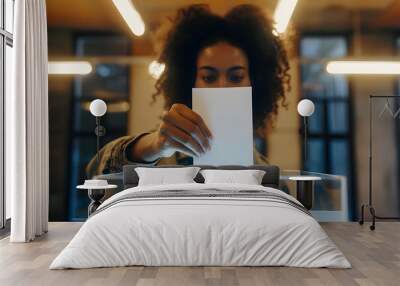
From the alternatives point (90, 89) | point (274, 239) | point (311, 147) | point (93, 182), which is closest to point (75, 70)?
point (90, 89)

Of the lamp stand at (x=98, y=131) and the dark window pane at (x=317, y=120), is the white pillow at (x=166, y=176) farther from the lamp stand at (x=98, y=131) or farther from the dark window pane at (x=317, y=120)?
the dark window pane at (x=317, y=120)

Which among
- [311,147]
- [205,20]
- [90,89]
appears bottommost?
[311,147]

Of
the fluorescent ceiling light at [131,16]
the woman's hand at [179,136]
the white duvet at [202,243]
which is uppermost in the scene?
the fluorescent ceiling light at [131,16]

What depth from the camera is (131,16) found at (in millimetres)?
6324

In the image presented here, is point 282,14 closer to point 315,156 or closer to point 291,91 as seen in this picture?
point 291,91

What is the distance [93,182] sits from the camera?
5746 mm

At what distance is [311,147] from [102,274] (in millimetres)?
3688

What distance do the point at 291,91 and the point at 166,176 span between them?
6.77ft

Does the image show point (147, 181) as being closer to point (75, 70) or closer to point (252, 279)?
point (75, 70)

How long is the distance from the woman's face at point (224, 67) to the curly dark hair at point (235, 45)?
0.07 m

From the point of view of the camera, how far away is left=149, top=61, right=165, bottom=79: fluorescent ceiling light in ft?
20.8

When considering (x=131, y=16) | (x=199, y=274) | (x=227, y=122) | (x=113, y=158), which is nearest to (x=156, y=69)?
(x=131, y=16)

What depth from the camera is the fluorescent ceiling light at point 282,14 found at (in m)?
6.22

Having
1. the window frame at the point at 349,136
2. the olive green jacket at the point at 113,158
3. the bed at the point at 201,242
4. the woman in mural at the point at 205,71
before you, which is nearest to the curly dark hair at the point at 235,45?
the woman in mural at the point at 205,71
